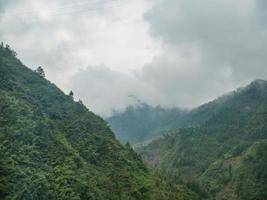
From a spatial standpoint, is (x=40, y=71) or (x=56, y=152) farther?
(x=40, y=71)

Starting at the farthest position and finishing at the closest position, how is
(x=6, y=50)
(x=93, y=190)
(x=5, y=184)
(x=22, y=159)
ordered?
(x=6, y=50)
(x=93, y=190)
(x=22, y=159)
(x=5, y=184)

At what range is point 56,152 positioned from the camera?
388 feet

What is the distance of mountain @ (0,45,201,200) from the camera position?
335 feet

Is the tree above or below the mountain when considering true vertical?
above

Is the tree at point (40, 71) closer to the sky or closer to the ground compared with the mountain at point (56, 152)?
closer to the sky

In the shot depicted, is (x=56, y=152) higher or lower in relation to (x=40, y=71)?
lower

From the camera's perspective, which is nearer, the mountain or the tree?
the mountain

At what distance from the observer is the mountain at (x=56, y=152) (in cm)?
10200

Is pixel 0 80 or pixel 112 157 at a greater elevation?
pixel 0 80

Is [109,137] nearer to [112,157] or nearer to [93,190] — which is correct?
[112,157]

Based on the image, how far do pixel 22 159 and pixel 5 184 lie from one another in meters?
11.5

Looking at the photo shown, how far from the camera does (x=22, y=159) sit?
105438 mm

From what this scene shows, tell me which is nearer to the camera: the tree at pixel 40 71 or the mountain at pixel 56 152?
the mountain at pixel 56 152

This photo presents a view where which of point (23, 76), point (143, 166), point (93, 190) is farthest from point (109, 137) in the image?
point (93, 190)
